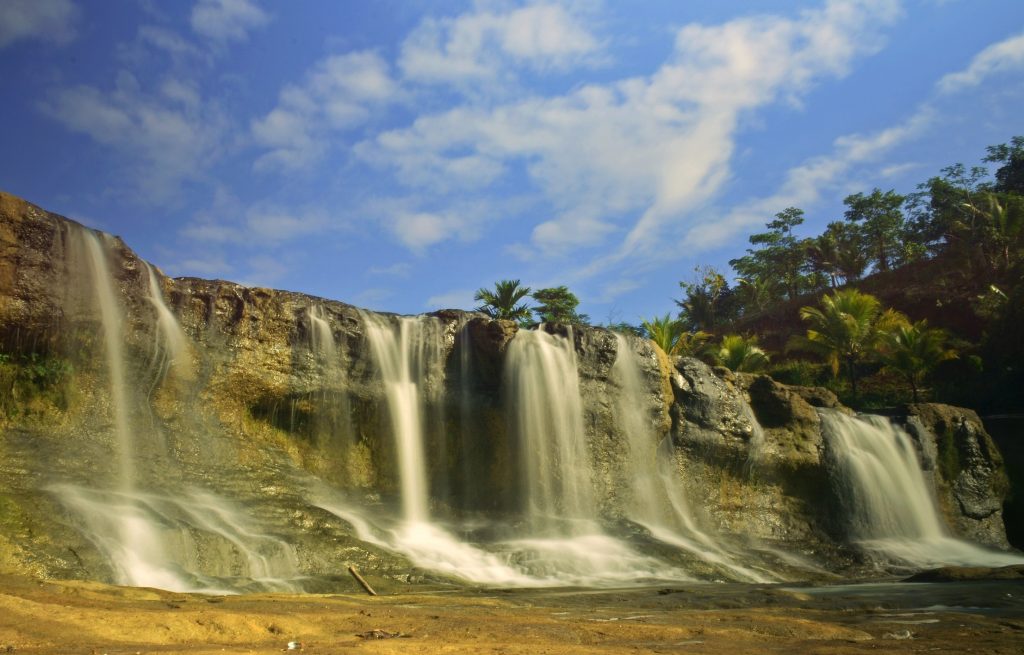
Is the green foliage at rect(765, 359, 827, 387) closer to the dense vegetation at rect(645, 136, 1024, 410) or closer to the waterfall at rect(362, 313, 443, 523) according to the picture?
the dense vegetation at rect(645, 136, 1024, 410)

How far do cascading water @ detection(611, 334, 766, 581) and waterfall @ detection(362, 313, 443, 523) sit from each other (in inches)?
173

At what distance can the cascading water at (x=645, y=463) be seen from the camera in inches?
672

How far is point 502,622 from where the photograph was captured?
595 cm

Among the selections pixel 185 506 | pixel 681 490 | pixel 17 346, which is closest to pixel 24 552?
pixel 185 506

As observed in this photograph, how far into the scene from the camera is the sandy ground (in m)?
4.39

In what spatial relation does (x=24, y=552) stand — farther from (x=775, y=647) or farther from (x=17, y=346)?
(x=775, y=647)

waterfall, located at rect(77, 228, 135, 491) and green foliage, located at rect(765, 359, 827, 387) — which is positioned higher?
green foliage, located at rect(765, 359, 827, 387)

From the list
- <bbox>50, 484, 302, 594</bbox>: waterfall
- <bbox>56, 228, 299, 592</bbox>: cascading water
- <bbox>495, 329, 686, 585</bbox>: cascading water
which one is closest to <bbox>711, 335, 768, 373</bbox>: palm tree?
<bbox>495, 329, 686, 585</bbox>: cascading water

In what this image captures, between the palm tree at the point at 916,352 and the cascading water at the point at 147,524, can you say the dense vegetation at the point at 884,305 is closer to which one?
the palm tree at the point at 916,352

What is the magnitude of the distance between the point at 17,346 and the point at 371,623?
395 inches

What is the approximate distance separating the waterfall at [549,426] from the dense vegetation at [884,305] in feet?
43.5

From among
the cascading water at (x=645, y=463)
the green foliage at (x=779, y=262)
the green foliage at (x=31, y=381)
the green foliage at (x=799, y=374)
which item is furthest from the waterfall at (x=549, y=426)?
the green foliage at (x=779, y=262)

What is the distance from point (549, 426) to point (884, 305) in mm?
33315

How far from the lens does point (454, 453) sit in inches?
657
